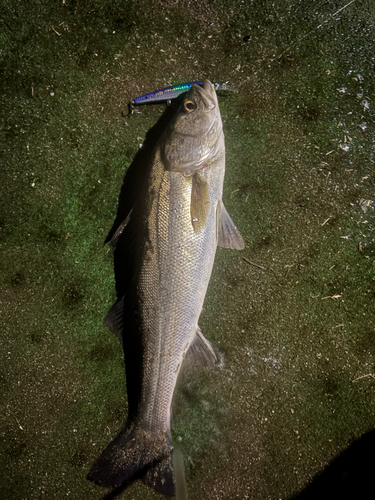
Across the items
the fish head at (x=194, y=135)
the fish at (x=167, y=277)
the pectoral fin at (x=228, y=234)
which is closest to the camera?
the fish at (x=167, y=277)

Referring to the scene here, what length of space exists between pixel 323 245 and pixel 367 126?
1.38 m

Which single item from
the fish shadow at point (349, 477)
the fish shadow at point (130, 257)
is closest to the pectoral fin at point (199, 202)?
the fish shadow at point (130, 257)

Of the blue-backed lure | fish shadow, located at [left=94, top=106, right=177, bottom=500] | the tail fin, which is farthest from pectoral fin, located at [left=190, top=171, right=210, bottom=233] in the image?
the tail fin

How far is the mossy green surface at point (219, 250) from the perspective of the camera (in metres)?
2.97

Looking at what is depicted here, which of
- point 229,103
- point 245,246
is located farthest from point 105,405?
point 229,103

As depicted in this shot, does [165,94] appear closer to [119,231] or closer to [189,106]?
[189,106]

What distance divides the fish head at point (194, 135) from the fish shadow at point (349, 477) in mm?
3140

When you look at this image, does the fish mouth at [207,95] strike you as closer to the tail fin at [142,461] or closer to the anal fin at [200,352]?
the anal fin at [200,352]

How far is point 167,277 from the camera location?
8.39 feet

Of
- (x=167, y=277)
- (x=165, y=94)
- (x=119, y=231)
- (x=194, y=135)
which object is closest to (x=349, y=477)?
(x=167, y=277)

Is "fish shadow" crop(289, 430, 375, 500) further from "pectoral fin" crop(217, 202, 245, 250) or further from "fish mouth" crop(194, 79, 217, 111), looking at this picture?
"fish mouth" crop(194, 79, 217, 111)

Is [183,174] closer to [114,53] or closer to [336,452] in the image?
[114,53]

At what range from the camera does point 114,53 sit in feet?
10.5

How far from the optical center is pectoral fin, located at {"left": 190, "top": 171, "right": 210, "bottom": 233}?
2.61m
